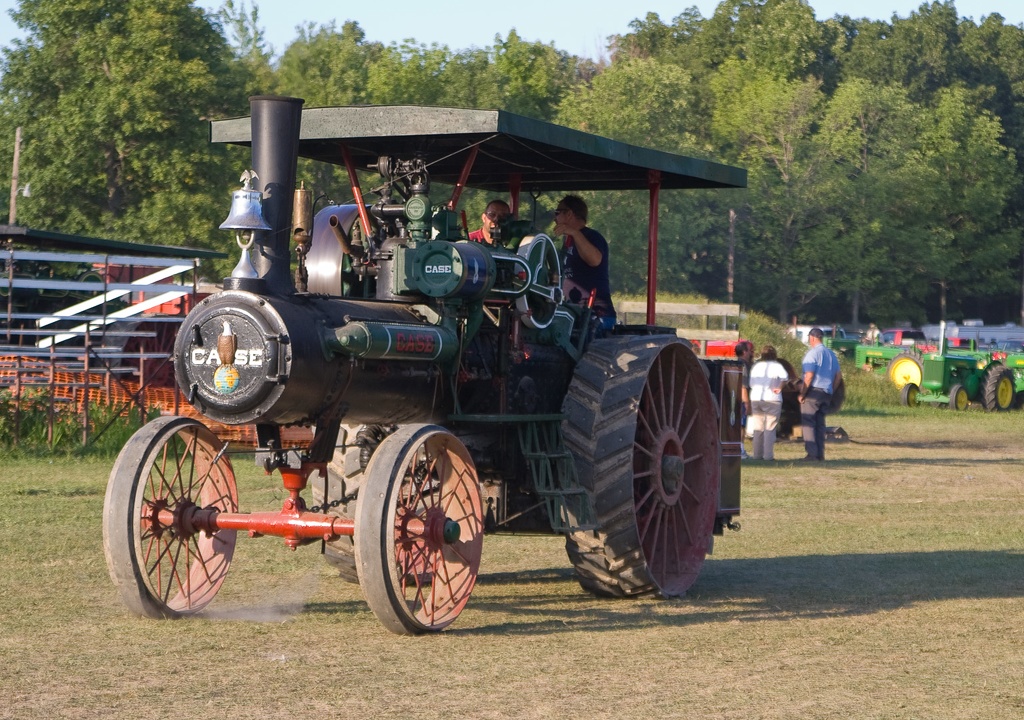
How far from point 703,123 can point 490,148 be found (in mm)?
62218

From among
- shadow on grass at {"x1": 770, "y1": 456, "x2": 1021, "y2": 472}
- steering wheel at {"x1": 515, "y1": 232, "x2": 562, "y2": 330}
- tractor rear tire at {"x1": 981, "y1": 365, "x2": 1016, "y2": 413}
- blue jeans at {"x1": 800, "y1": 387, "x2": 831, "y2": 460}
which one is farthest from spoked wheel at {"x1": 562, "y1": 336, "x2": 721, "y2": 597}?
tractor rear tire at {"x1": 981, "y1": 365, "x2": 1016, "y2": 413}

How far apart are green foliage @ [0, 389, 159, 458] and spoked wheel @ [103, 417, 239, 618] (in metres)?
8.40

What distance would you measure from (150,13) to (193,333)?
24509 millimetres

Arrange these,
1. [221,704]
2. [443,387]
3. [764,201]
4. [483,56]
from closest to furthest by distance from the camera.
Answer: [221,704] < [443,387] < [483,56] < [764,201]

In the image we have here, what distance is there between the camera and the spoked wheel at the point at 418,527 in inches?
245

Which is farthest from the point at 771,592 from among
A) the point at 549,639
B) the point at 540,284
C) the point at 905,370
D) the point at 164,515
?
the point at 905,370

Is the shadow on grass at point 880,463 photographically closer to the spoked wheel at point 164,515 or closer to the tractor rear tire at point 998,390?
the spoked wheel at point 164,515

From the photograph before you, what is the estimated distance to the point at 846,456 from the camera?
62.7ft

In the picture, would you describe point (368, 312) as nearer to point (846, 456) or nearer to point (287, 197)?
point (287, 197)

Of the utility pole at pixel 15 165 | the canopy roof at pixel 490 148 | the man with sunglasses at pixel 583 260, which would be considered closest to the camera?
the canopy roof at pixel 490 148

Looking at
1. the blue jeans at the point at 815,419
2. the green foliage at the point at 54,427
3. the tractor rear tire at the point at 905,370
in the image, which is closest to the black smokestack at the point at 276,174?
the green foliage at the point at 54,427

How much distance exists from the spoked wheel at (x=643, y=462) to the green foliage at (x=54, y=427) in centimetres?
859

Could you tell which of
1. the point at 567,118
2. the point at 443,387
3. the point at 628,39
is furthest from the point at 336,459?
the point at 628,39

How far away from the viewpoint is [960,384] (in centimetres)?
3077
